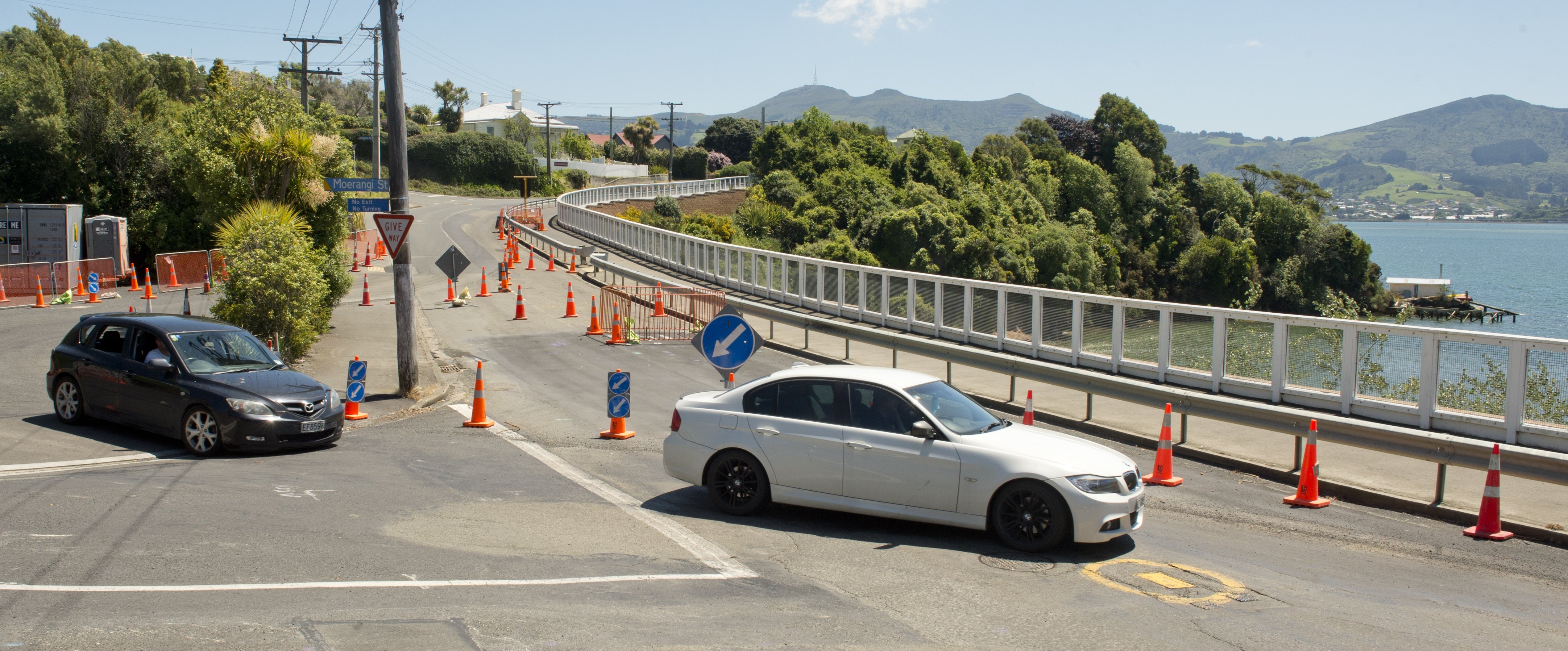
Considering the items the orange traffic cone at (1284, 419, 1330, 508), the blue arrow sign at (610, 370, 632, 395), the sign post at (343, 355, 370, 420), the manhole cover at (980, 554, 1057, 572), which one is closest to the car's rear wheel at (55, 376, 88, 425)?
the sign post at (343, 355, 370, 420)

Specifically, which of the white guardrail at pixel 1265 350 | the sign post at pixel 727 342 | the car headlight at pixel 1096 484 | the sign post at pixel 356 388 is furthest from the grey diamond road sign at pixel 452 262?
the car headlight at pixel 1096 484

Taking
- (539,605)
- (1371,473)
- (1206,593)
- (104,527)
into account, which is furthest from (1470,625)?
(104,527)

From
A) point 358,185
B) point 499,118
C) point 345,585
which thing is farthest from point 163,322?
point 499,118

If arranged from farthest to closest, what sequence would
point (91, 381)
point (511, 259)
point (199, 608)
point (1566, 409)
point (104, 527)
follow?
point (511, 259)
point (91, 381)
point (1566, 409)
point (104, 527)
point (199, 608)

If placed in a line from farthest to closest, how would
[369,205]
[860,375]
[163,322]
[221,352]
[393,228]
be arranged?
[369,205] < [393,228] < [163,322] < [221,352] < [860,375]

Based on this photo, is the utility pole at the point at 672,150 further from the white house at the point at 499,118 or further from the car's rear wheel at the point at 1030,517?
the car's rear wheel at the point at 1030,517

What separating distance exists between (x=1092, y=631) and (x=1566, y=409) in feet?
24.3

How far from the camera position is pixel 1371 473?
1095 cm

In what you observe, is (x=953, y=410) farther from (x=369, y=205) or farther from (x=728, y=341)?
(x=369, y=205)

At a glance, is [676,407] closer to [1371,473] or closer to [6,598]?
[6,598]

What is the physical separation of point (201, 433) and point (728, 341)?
20.1ft

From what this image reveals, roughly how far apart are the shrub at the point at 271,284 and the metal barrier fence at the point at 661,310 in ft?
19.7

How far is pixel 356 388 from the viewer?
14695mm

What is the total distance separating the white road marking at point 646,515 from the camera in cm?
773
